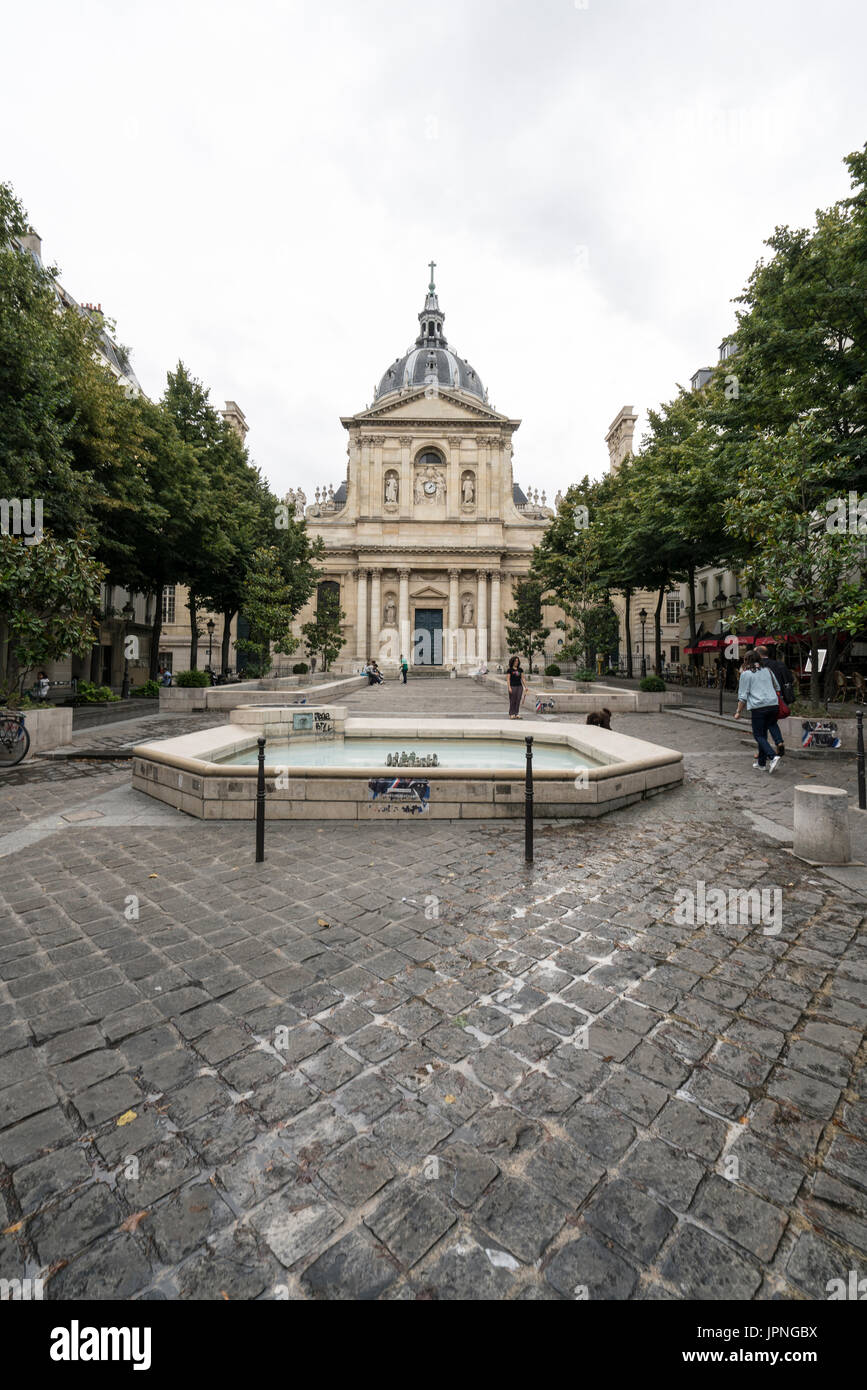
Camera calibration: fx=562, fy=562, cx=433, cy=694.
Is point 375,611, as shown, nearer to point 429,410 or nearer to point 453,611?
point 453,611

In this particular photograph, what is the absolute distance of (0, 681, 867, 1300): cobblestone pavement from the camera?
5.85 ft

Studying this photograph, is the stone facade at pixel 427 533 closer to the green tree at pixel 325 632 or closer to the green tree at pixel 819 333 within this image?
the green tree at pixel 325 632

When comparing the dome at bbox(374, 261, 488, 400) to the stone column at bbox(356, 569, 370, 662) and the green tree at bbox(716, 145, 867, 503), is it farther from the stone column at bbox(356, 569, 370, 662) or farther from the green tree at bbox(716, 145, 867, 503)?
the green tree at bbox(716, 145, 867, 503)

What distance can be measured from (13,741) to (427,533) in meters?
46.0

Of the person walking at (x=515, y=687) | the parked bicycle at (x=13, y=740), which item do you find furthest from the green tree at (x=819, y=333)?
the parked bicycle at (x=13, y=740)

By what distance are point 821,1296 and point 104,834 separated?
6481 mm

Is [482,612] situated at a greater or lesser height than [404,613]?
greater

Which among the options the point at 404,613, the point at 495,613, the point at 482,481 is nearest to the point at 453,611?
the point at 495,613

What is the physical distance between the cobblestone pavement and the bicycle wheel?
21.1 feet

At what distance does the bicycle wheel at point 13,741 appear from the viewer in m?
10.2

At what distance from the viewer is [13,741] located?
33.5 ft

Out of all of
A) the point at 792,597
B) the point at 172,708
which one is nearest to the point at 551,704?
the point at 792,597

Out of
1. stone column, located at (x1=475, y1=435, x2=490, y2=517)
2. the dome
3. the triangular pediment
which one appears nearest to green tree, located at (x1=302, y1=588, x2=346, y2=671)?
stone column, located at (x1=475, y1=435, x2=490, y2=517)

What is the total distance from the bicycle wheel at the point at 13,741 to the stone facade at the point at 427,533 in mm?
41029
